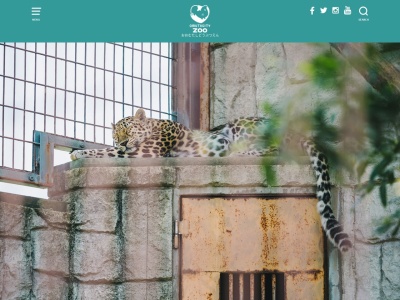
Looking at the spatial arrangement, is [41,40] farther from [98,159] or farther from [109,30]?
[98,159]

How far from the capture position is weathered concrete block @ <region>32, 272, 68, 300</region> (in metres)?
3.91

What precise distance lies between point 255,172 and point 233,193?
0.42 ft

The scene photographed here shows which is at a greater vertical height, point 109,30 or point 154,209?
point 109,30

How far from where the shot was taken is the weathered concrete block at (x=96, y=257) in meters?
3.97

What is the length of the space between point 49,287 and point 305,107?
4.70ft

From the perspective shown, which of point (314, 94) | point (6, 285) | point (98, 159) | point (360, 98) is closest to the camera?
point (360, 98)

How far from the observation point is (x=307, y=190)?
4.08m

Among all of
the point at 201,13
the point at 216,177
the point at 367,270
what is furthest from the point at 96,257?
the point at 201,13

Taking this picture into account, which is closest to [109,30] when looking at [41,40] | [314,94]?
[41,40]

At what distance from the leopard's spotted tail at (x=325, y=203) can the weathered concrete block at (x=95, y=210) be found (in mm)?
844

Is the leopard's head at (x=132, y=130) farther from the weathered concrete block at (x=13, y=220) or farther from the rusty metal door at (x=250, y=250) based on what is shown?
the weathered concrete block at (x=13, y=220)

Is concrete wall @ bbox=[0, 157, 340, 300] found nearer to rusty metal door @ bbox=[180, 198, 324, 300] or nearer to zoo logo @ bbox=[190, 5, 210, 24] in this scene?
rusty metal door @ bbox=[180, 198, 324, 300]

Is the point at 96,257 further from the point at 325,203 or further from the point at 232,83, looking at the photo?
the point at 232,83

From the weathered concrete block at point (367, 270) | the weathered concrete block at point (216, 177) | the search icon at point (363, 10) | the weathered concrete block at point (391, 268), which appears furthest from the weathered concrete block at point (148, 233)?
the search icon at point (363, 10)
